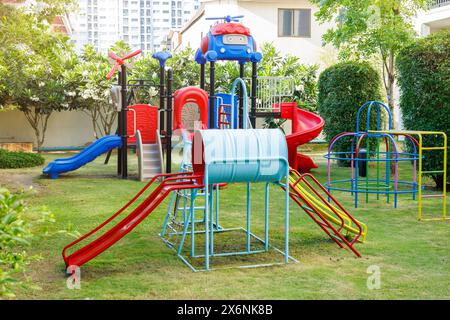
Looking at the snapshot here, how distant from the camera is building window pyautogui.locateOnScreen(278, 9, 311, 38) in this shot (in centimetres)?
2388

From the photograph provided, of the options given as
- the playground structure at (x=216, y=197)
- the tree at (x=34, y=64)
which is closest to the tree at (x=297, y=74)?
the tree at (x=34, y=64)

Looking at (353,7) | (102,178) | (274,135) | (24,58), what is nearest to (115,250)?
(274,135)

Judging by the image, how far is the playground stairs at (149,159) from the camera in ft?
40.3

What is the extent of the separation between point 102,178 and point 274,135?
736 centimetres

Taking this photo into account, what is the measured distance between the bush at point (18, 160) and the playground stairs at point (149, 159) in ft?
11.7

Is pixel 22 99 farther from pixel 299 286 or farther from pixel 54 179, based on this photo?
pixel 299 286

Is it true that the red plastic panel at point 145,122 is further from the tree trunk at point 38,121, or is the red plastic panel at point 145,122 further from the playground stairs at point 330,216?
the playground stairs at point 330,216

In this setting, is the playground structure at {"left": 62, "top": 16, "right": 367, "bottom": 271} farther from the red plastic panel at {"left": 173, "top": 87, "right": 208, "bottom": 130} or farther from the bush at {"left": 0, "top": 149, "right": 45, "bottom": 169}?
the bush at {"left": 0, "top": 149, "right": 45, "bottom": 169}

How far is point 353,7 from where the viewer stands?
43.8 ft

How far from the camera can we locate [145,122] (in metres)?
13.0

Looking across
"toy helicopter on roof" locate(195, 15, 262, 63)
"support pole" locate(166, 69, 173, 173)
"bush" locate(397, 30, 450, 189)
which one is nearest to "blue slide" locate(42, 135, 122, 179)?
"support pole" locate(166, 69, 173, 173)

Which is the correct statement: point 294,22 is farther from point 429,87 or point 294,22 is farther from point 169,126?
point 429,87

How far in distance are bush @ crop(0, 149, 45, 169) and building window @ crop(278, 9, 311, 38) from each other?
12522 mm

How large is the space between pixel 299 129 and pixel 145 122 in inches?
134
